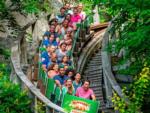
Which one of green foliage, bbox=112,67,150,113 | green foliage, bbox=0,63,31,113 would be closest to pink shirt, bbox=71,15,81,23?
green foliage, bbox=0,63,31,113

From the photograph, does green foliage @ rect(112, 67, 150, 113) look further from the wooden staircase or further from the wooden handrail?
the wooden staircase

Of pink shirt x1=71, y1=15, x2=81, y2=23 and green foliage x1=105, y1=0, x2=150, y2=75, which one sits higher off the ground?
pink shirt x1=71, y1=15, x2=81, y2=23

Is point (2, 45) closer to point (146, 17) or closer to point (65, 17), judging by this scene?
point (65, 17)

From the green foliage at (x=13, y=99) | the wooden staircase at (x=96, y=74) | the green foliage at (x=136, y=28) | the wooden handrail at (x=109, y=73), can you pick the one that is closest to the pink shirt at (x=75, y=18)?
the wooden staircase at (x=96, y=74)

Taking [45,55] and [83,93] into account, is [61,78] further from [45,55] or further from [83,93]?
[45,55]

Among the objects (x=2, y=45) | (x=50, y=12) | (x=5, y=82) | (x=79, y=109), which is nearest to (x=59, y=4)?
(x=50, y=12)

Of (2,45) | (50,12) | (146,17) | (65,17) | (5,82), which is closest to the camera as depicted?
(146,17)

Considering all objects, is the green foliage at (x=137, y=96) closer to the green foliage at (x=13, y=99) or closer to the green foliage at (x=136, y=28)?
the green foliage at (x=136, y=28)

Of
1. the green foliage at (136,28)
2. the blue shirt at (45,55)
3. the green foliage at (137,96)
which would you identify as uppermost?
the green foliage at (136,28)

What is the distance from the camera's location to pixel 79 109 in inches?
419

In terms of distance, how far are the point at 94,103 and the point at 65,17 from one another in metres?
6.77

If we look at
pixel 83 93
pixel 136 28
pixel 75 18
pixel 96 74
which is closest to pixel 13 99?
pixel 83 93

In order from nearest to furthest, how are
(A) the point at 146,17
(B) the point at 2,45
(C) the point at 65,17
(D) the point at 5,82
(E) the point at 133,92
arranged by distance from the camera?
(A) the point at 146,17 < (E) the point at 133,92 < (D) the point at 5,82 < (C) the point at 65,17 < (B) the point at 2,45

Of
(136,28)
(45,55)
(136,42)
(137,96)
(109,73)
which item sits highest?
(136,28)
